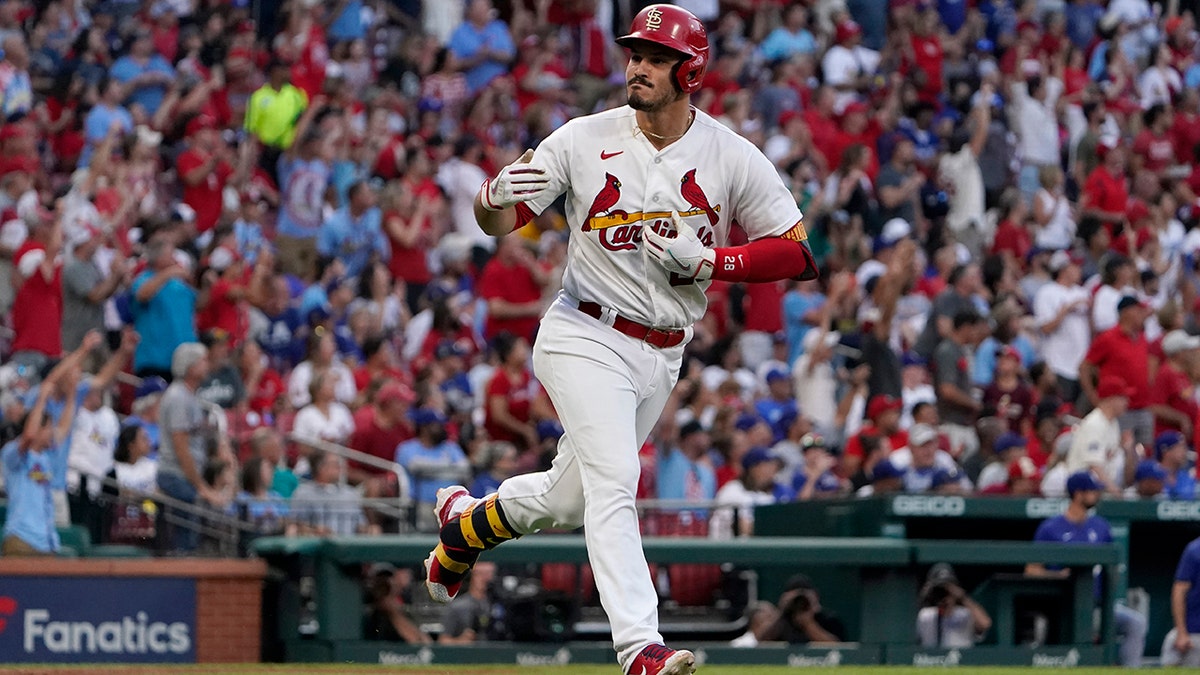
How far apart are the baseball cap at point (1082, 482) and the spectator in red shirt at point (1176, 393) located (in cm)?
411

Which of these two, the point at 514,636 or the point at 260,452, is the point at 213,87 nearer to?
the point at 260,452

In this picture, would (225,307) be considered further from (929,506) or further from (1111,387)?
(1111,387)

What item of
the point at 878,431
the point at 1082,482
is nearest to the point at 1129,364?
the point at 878,431

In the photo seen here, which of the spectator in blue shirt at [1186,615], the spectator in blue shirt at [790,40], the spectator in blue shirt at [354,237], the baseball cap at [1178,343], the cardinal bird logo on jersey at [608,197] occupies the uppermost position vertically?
the spectator in blue shirt at [790,40]

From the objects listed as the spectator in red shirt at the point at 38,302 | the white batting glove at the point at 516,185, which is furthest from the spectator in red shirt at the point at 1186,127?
the white batting glove at the point at 516,185

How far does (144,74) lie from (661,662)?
40.8ft

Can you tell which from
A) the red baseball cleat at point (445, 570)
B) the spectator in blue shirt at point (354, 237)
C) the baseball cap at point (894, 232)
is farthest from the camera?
the baseball cap at point (894, 232)

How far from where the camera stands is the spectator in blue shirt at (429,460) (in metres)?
12.6

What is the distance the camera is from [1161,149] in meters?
21.3

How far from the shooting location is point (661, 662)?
19.9 ft

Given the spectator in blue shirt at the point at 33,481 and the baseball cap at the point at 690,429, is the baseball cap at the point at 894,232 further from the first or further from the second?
the spectator in blue shirt at the point at 33,481

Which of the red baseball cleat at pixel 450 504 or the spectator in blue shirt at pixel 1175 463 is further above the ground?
the spectator in blue shirt at pixel 1175 463

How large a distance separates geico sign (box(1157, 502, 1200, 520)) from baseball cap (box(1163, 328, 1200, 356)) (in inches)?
156

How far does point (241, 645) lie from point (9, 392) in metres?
2.63
